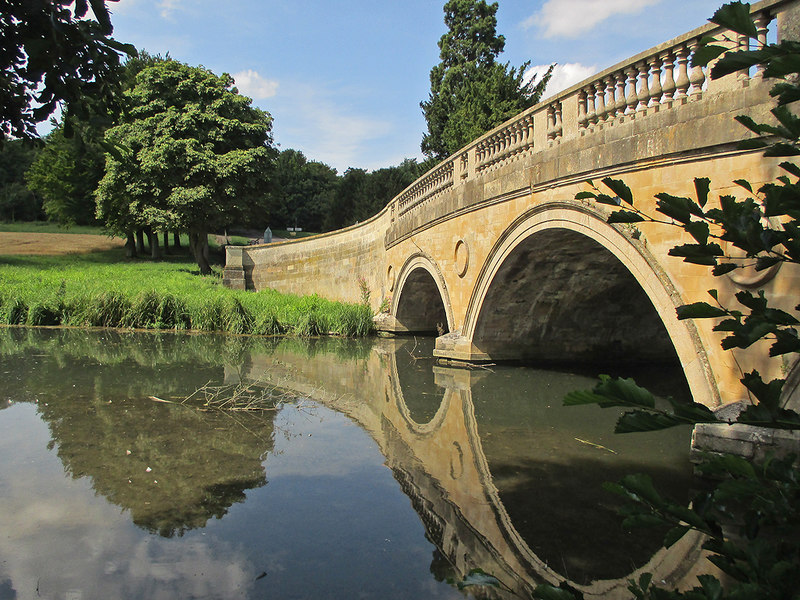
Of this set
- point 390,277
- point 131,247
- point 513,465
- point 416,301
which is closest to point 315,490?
point 513,465

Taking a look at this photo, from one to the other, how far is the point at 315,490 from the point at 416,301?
1047 centimetres

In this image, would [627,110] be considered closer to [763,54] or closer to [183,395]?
[763,54]

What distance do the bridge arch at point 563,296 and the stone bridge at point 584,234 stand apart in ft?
0.08

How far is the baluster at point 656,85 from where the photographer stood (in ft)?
18.7

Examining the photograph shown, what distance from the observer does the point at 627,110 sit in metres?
6.17

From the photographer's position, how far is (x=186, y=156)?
78.7 ft

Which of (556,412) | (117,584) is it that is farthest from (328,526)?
(556,412)

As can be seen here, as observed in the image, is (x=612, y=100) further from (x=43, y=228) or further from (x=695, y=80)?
(x=43, y=228)

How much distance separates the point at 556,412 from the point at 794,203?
6.25 meters

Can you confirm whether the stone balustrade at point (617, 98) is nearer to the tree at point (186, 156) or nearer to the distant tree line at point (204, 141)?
the distant tree line at point (204, 141)

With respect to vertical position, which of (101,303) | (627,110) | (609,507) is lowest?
(609,507)

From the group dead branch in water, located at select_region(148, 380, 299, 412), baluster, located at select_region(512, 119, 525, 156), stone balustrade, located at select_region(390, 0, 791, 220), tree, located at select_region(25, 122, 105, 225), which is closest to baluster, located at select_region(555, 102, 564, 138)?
stone balustrade, located at select_region(390, 0, 791, 220)

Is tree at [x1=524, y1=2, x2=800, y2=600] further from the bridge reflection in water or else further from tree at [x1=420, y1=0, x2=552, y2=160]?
tree at [x1=420, y1=0, x2=552, y2=160]

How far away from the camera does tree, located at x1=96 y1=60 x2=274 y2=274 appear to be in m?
23.8
